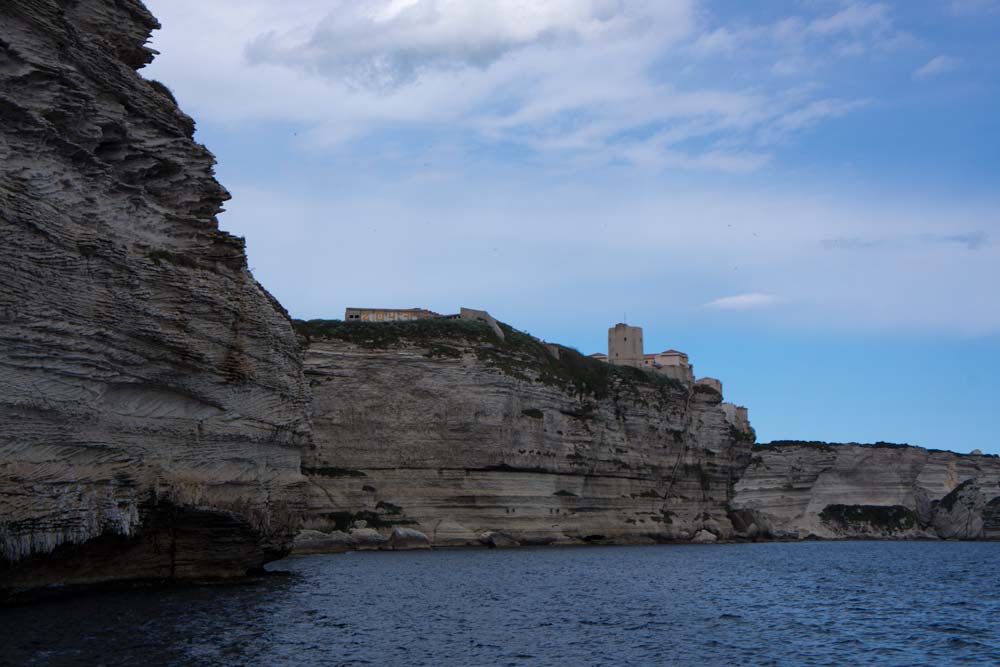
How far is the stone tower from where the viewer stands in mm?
89688

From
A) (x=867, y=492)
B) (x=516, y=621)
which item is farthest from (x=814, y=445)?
(x=516, y=621)

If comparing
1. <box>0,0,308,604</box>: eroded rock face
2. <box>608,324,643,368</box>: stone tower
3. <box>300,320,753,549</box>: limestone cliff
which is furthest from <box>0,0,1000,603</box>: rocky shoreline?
<box>608,324,643,368</box>: stone tower

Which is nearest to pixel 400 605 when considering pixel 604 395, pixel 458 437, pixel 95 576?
pixel 95 576

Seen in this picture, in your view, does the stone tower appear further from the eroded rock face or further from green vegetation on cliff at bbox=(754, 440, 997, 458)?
the eroded rock face

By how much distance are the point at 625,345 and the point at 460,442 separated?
33.7 m

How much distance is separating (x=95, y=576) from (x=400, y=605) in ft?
25.6

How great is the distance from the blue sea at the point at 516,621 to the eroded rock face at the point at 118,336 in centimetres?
169

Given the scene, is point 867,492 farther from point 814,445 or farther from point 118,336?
point 118,336

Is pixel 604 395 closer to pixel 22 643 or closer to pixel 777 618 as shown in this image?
pixel 777 618

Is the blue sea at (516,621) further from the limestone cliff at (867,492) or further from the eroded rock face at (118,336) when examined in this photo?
the limestone cliff at (867,492)

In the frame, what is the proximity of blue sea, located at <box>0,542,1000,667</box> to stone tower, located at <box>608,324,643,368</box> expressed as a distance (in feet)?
161

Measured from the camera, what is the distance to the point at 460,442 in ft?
196

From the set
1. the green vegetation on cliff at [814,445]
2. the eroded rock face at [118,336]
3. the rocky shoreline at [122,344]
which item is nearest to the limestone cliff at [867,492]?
the green vegetation on cliff at [814,445]

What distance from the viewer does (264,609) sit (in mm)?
23719
